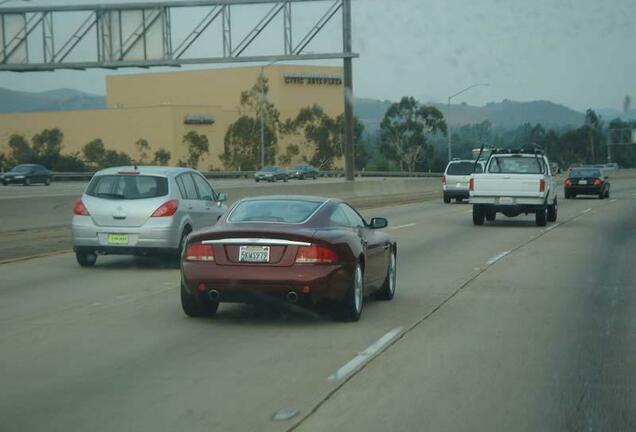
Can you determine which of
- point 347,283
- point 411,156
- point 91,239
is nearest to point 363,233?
point 347,283

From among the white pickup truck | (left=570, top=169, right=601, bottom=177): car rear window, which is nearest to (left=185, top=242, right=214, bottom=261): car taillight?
the white pickup truck

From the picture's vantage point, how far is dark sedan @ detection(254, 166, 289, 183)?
263ft

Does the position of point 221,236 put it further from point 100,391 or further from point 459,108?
point 459,108

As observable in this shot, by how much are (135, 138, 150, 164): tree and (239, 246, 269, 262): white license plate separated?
94.6m

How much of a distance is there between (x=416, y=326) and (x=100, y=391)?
4.32m

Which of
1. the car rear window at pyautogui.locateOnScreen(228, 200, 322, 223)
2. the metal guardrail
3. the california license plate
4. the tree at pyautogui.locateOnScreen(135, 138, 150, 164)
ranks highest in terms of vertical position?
the tree at pyautogui.locateOnScreen(135, 138, 150, 164)

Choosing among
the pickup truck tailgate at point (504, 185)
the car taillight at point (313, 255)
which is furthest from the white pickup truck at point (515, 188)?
the car taillight at point (313, 255)

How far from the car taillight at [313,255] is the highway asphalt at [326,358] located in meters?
0.72

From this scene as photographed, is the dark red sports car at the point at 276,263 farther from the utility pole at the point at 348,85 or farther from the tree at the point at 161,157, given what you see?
the tree at the point at 161,157

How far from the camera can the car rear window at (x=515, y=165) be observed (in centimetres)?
3108

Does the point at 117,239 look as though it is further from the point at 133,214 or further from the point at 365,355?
the point at 365,355

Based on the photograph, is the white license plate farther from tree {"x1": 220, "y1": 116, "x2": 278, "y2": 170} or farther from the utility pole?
tree {"x1": 220, "y1": 116, "x2": 278, "y2": 170}

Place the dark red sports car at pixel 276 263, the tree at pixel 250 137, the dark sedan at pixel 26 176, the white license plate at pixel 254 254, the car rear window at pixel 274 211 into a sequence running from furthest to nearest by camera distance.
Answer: the tree at pixel 250 137 < the dark sedan at pixel 26 176 < the car rear window at pixel 274 211 < the white license plate at pixel 254 254 < the dark red sports car at pixel 276 263

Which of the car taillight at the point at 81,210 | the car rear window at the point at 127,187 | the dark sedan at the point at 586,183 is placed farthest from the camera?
the dark sedan at the point at 586,183
